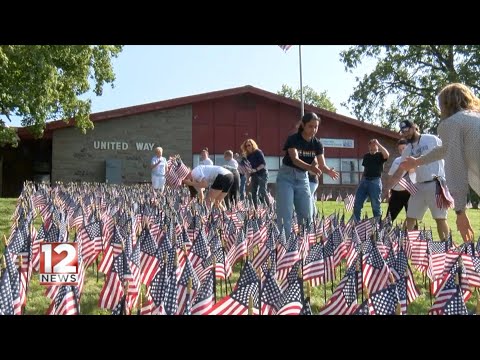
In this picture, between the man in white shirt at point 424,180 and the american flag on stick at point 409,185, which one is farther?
the american flag on stick at point 409,185

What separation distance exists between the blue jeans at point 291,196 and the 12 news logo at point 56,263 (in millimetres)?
3023

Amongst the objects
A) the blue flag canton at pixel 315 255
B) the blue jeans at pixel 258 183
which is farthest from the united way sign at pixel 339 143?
the blue flag canton at pixel 315 255

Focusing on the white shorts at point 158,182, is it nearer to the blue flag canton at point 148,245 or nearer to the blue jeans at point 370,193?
the blue jeans at point 370,193

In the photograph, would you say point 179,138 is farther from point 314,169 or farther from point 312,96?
point 312,96

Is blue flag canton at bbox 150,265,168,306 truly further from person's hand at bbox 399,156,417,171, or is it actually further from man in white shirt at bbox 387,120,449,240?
man in white shirt at bbox 387,120,449,240

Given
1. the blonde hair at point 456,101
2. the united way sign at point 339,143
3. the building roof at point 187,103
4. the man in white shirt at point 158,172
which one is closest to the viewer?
the blonde hair at point 456,101

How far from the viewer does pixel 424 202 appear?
6.15 metres

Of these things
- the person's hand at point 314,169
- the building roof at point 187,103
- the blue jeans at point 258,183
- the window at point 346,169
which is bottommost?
the person's hand at point 314,169

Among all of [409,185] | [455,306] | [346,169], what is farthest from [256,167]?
[346,169]

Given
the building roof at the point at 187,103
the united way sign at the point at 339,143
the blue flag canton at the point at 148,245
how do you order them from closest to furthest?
the blue flag canton at the point at 148,245 < the building roof at the point at 187,103 < the united way sign at the point at 339,143

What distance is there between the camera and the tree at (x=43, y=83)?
47.9 ft

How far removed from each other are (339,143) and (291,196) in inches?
754

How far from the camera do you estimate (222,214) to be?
7008 mm

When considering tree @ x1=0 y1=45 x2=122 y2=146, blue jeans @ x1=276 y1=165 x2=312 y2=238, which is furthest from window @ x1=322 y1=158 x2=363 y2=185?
blue jeans @ x1=276 y1=165 x2=312 y2=238
